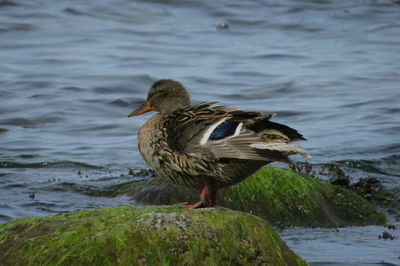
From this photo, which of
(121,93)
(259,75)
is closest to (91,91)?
(121,93)

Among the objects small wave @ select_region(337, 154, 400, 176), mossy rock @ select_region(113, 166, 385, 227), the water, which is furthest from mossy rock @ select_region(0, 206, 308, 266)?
small wave @ select_region(337, 154, 400, 176)

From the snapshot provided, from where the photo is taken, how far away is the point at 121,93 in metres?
17.2

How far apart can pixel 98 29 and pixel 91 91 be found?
548cm

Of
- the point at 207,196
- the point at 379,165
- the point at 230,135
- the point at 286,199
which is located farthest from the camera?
the point at 379,165

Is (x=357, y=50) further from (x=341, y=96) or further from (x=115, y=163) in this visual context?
(x=115, y=163)

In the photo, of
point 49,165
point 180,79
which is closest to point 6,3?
point 180,79

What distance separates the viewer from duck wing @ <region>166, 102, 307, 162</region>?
696 centimetres

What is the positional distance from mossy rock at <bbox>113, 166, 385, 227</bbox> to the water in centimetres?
33

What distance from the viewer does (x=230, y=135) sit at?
7094 millimetres

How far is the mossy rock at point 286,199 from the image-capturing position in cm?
925

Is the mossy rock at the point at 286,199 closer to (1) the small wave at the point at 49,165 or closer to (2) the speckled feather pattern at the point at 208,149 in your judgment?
(2) the speckled feather pattern at the point at 208,149

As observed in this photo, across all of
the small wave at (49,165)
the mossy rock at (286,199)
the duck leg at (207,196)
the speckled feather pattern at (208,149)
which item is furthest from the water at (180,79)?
the speckled feather pattern at (208,149)

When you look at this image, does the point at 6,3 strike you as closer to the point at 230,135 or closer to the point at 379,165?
the point at 379,165

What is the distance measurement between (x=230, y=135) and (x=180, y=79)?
11.0m
